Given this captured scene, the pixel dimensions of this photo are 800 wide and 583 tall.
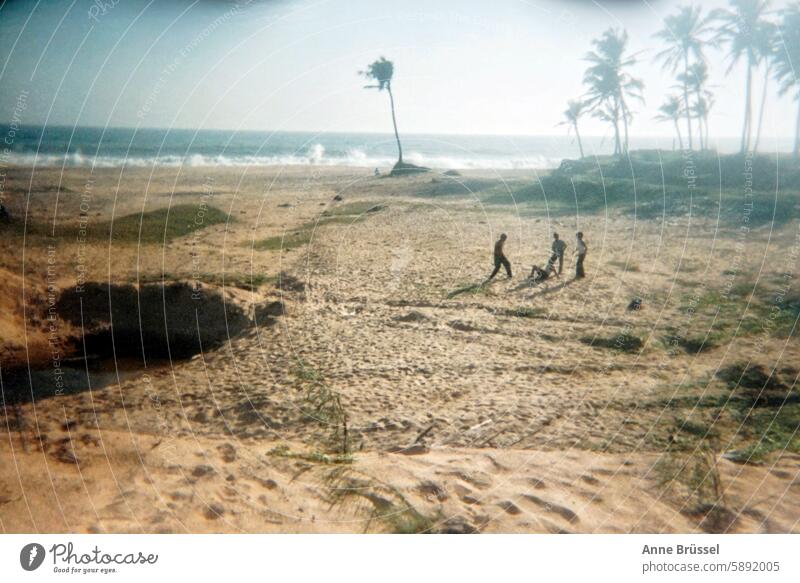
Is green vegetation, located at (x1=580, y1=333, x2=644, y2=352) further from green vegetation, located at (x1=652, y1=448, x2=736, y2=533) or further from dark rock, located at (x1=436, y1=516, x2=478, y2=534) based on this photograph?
dark rock, located at (x1=436, y1=516, x2=478, y2=534)

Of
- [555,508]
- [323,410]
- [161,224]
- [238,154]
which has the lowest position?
[555,508]

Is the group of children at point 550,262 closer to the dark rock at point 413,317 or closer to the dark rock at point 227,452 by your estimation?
the dark rock at point 413,317

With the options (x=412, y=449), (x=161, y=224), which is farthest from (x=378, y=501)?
(x=161, y=224)

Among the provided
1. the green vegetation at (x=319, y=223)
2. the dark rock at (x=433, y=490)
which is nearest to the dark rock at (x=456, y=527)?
the dark rock at (x=433, y=490)

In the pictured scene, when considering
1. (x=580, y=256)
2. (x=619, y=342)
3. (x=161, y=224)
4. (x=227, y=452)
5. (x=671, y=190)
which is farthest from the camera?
(x=671, y=190)

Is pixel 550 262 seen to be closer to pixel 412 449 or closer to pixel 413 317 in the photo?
pixel 413 317

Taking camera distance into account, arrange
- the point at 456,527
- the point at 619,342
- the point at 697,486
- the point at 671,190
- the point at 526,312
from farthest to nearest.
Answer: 1. the point at 671,190
2. the point at 526,312
3. the point at 619,342
4. the point at 697,486
5. the point at 456,527

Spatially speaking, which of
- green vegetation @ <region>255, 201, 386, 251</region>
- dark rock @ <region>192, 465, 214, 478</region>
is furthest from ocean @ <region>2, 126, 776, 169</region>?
dark rock @ <region>192, 465, 214, 478</region>

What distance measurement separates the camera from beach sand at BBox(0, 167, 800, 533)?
434cm

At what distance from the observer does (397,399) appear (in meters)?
6.29

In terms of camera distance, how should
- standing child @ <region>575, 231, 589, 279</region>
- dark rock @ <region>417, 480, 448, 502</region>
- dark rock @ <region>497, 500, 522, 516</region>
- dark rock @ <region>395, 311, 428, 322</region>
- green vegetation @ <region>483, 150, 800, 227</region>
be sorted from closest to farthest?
dark rock @ <region>497, 500, 522, 516</region>, dark rock @ <region>417, 480, 448, 502</region>, dark rock @ <region>395, 311, 428, 322</region>, standing child @ <region>575, 231, 589, 279</region>, green vegetation @ <region>483, 150, 800, 227</region>

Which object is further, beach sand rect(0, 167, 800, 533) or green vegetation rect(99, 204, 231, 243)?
green vegetation rect(99, 204, 231, 243)

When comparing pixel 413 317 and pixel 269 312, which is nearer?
pixel 269 312

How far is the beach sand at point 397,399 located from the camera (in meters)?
4.34
